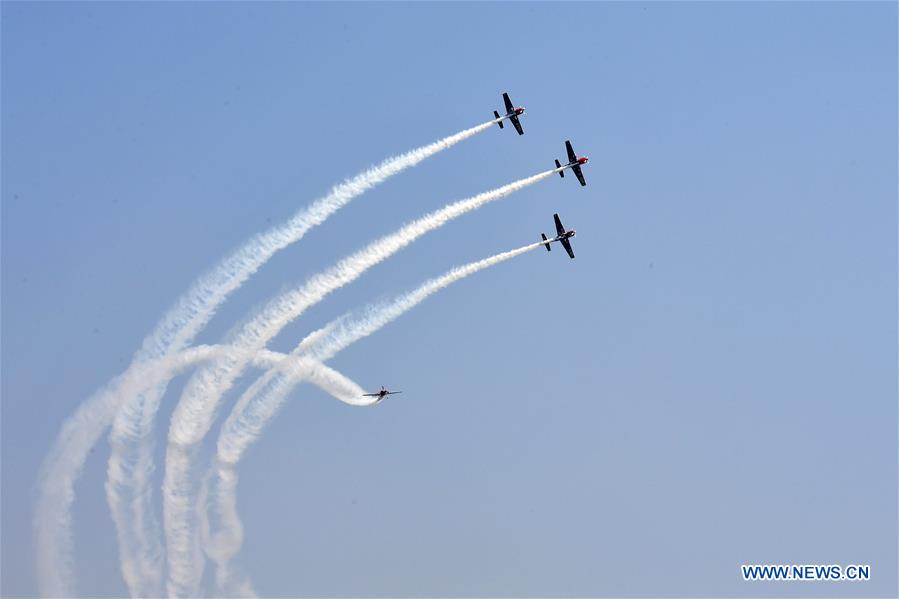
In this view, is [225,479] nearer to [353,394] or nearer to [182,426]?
[182,426]

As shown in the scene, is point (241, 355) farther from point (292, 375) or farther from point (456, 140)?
point (456, 140)

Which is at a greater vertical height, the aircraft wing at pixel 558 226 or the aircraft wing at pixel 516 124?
the aircraft wing at pixel 516 124

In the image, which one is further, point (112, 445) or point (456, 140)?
point (456, 140)

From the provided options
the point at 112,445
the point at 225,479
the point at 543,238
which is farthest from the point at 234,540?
the point at 543,238

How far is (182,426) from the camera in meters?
72.3

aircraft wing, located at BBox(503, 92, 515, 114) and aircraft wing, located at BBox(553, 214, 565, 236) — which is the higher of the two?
aircraft wing, located at BBox(503, 92, 515, 114)

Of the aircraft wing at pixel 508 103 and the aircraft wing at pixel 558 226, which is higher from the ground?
the aircraft wing at pixel 508 103

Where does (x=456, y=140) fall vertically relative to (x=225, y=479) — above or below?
above

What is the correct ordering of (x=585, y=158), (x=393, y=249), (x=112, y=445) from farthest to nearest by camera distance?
(x=585, y=158), (x=393, y=249), (x=112, y=445)

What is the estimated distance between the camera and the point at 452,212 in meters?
82.9

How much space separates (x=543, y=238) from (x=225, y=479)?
89.3ft

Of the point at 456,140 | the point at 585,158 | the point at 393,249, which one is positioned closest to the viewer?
the point at 393,249

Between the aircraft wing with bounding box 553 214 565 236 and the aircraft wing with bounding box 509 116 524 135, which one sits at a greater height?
the aircraft wing with bounding box 509 116 524 135

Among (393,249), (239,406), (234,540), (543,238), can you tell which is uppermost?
(543,238)
